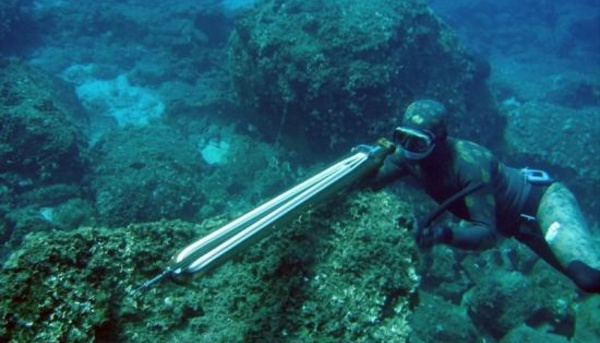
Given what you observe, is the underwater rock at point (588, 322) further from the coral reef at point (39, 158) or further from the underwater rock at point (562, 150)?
the coral reef at point (39, 158)

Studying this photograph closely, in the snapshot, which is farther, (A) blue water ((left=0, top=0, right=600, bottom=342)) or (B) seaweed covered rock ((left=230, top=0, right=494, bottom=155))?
(A) blue water ((left=0, top=0, right=600, bottom=342))

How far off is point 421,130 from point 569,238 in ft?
6.03

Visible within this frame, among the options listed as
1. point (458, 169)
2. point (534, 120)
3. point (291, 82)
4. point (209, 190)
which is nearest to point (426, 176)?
point (458, 169)

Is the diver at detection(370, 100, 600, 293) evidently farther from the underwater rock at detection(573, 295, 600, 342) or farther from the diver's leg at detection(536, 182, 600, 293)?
the underwater rock at detection(573, 295, 600, 342)

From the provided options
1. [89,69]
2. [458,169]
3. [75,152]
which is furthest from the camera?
[89,69]

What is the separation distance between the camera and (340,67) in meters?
8.06

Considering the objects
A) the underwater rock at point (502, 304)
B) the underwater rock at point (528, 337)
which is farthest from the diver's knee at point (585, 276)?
the underwater rock at point (502, 304)

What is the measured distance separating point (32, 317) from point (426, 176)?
3.65 metres

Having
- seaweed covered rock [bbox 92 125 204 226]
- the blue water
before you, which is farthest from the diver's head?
seaweed covered rock [bbox 92 125 204 226]

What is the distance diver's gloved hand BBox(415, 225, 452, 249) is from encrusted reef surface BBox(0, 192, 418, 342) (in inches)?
13.8

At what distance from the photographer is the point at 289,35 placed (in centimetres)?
868

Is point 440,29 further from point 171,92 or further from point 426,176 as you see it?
point 171,92

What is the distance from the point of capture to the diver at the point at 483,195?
3878 millimetres

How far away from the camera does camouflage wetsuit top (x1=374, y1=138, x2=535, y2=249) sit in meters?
3.86
